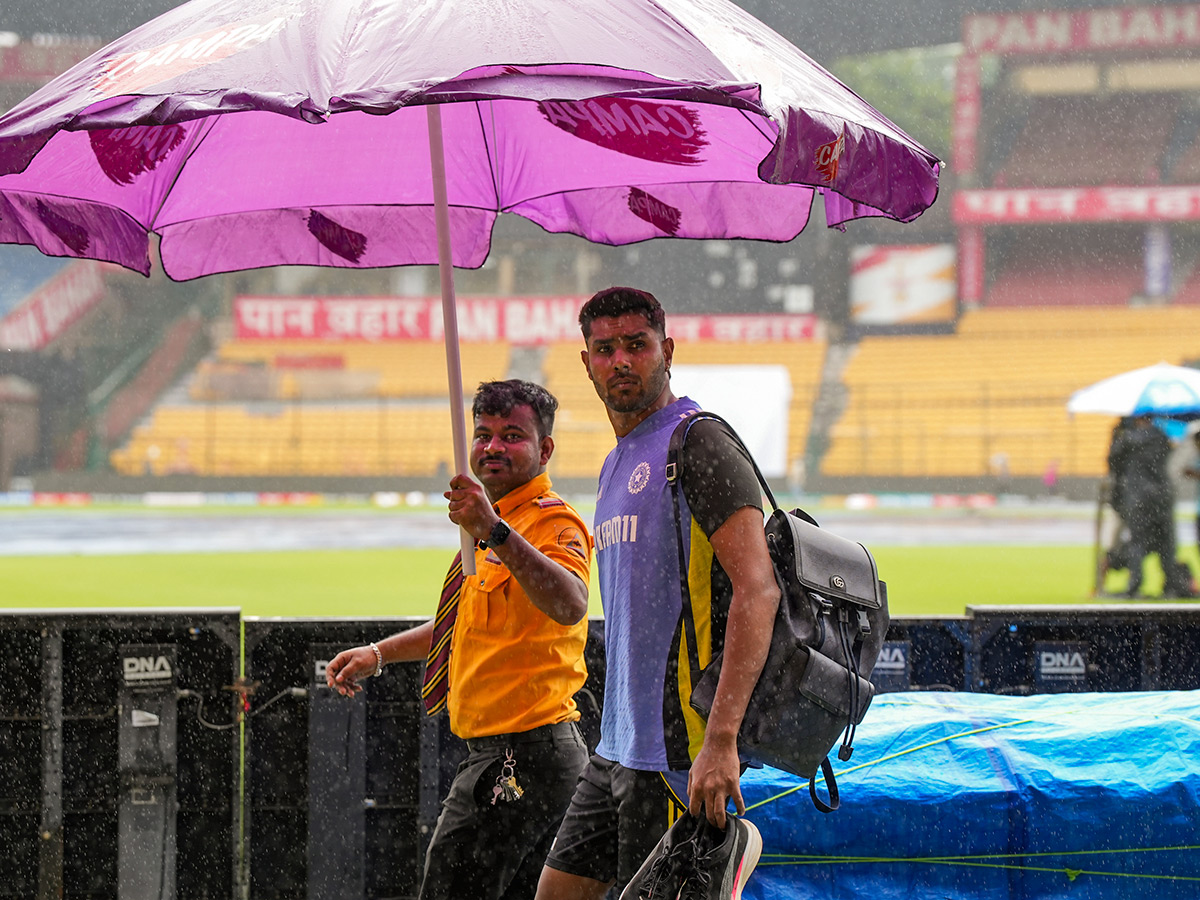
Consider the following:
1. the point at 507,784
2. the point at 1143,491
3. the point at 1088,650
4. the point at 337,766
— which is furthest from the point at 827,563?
the point at 1143,491

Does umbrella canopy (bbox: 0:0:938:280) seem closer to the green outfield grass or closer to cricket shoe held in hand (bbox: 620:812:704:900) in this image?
cricket shoe held in hand (bbox: 620:812:704:900)

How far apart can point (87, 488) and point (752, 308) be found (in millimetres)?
19723

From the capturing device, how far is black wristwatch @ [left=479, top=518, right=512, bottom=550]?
102 inches

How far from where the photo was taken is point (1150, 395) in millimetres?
12781

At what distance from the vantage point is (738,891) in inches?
90.7

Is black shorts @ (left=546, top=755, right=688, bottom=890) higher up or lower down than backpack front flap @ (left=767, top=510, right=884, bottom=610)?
lower down

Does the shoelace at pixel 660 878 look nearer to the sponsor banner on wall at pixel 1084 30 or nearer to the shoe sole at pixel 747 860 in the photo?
the shoe sole at pixel 747 860

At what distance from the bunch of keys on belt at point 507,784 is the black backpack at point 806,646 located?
0.74m

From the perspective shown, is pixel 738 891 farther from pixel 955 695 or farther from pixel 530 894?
pixel 955 695

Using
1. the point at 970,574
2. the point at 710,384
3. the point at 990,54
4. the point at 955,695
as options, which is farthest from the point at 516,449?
the point at 990,54

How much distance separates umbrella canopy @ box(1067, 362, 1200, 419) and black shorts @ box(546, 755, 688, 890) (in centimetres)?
1095

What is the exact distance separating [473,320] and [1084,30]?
20.0 m

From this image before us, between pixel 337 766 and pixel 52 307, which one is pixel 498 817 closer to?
pixel 337 766

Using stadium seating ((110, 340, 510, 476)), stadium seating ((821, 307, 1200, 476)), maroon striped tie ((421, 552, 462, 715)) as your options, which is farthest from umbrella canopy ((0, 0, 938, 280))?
stadium seating ((821, 307, 1200, 476))
